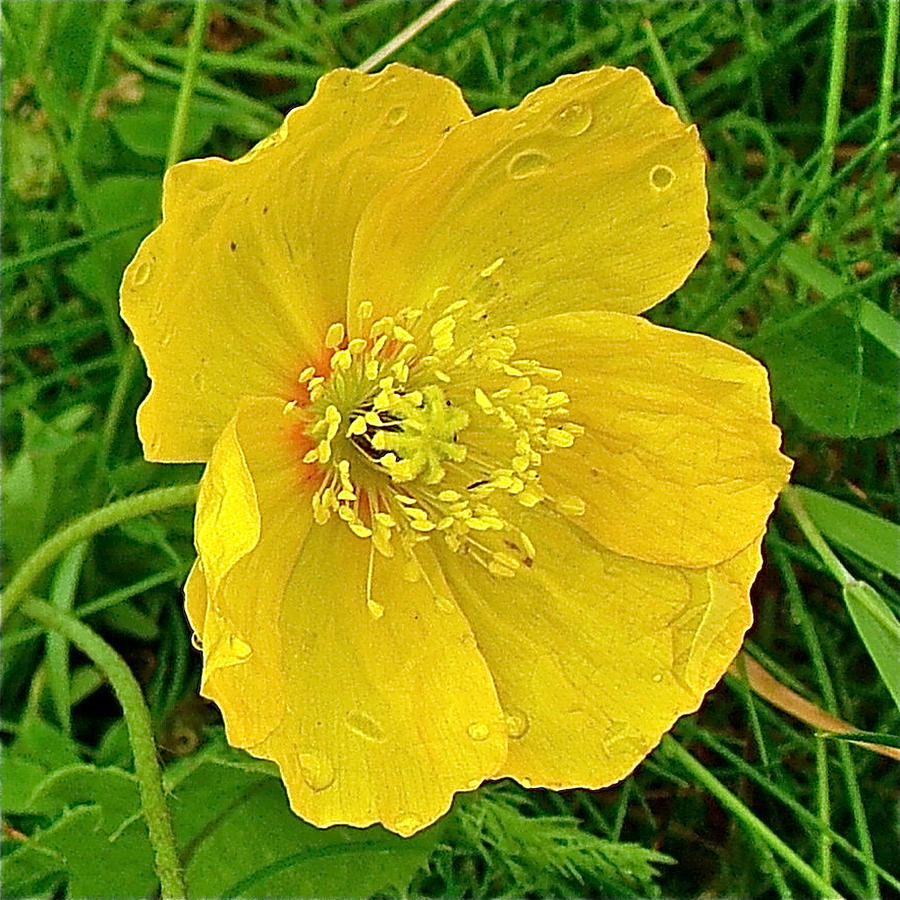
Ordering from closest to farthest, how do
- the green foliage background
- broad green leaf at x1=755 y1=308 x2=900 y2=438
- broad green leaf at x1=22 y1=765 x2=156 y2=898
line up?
1. broad green leaf at x1=22 y1=765 x2=156 y2=898
2. the green foliage background
3. broad green leaf at x1=755 y1=308 x2=900 y2=438

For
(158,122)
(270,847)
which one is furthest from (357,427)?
(158,122)

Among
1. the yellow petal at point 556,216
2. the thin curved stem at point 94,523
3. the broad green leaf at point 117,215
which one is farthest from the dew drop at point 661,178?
the broad green leaf at point 117,215

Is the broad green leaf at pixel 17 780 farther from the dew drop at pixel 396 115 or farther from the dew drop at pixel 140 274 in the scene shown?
the dew drop at pixel 396 115

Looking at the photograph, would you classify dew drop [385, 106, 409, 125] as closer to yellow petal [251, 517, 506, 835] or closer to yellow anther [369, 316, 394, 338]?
yellow anther [369, 316, 394, 338]

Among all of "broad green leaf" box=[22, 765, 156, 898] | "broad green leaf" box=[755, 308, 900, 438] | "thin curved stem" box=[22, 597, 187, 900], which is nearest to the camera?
"thin curved stem" box=[22, 597, 187, 900]

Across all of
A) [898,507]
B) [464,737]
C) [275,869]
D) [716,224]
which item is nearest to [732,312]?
[716,224]

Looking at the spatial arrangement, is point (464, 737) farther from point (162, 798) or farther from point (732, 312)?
point (732, 312)

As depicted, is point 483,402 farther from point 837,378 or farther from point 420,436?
point 837,378

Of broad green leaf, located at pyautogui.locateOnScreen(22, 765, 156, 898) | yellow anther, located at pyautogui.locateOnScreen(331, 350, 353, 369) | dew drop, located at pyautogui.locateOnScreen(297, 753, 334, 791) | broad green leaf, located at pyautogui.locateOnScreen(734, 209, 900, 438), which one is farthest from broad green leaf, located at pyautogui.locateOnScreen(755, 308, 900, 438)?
broad green leaf, located at pyautogui.locateOnScreen(22, 765, 156, 898)
